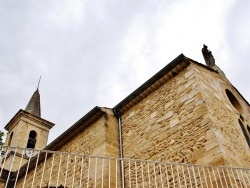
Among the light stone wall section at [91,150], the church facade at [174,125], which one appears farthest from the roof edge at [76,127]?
the light stone wall section at [91,150]

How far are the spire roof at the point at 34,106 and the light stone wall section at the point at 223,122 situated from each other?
49.1 feet

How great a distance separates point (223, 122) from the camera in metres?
6.34

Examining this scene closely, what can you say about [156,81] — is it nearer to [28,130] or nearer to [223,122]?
[223,122]

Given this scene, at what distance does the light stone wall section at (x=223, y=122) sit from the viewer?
550cm

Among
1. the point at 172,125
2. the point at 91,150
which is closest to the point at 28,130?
the point at 91,150

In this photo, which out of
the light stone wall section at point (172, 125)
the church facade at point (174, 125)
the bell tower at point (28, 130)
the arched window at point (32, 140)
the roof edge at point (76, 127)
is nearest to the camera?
the church facade at point (174, 125)

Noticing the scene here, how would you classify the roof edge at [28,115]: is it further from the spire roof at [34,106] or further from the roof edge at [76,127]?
the roof edge at [76,127]

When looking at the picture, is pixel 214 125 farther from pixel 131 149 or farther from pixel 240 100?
pixel 240 100

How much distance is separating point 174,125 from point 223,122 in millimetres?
1137

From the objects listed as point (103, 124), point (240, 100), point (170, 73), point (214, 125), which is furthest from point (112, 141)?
point (240, 100)

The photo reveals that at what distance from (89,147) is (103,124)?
849 millimetres

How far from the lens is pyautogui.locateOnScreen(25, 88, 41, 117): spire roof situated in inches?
786

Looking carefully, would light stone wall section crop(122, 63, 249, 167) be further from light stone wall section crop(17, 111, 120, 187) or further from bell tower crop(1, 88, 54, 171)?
bell tower crop(1, 88, 54, 171)

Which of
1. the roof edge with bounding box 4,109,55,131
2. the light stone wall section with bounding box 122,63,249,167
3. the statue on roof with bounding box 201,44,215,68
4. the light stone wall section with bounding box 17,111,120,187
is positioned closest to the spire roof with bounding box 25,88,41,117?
the roof edge with bounding box 4,109,55,131
